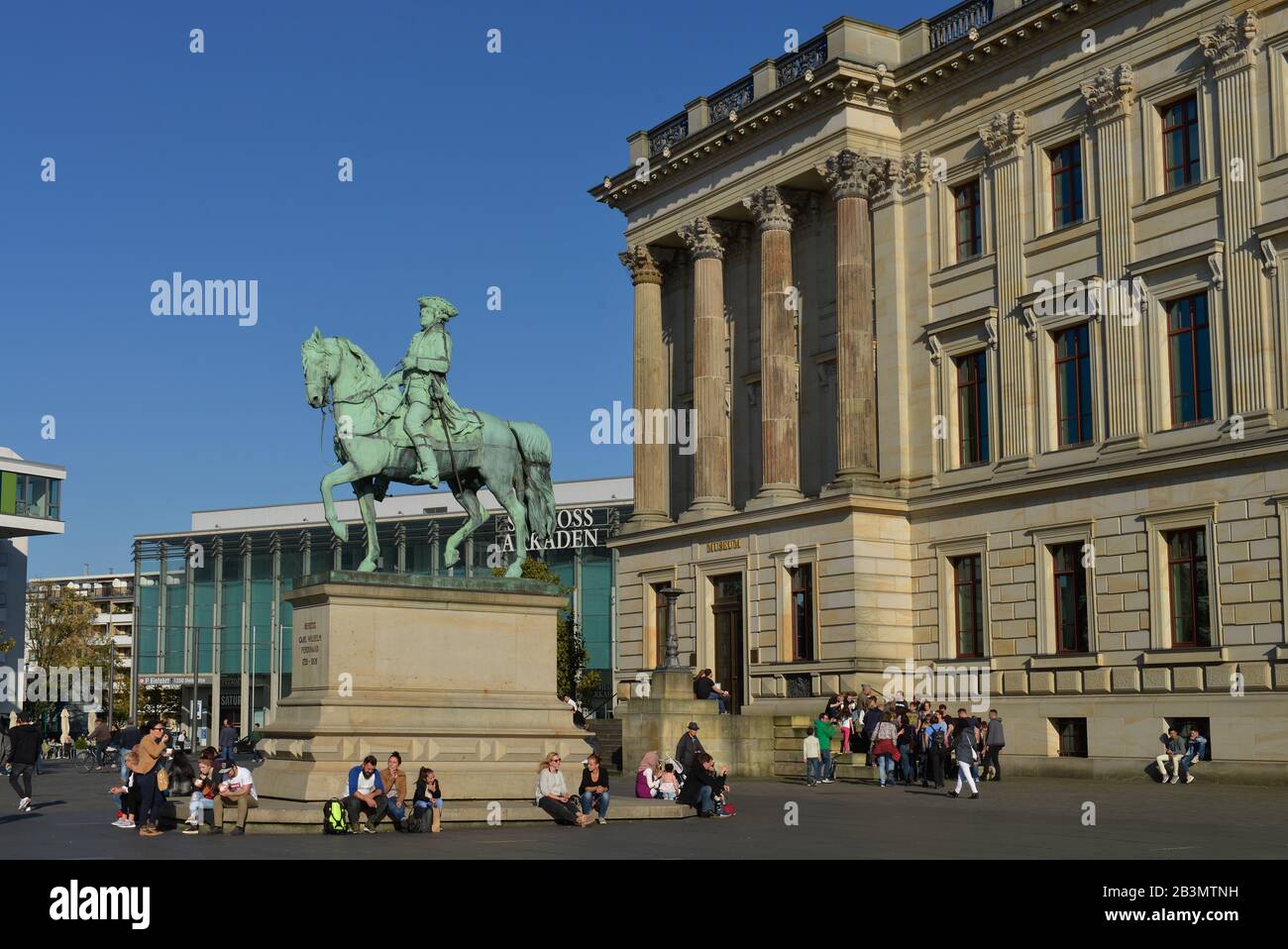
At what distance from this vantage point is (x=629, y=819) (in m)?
26.4

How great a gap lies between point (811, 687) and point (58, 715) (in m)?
61.5

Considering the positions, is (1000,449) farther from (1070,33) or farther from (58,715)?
(58,715)

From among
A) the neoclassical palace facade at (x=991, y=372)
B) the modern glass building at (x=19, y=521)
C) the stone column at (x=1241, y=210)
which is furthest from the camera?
the modern glass building at (x=19, y=521)

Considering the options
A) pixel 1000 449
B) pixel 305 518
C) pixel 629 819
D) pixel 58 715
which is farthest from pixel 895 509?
pixel 305 518

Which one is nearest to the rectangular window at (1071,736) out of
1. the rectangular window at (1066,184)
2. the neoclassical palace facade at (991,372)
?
the neoclassical palace facade at (991,372)

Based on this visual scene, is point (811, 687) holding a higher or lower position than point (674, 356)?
lower

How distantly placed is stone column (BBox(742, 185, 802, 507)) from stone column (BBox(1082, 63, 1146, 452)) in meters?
11.7

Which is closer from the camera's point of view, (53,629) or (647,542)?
(647,542)

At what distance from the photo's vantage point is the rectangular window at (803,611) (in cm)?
4856

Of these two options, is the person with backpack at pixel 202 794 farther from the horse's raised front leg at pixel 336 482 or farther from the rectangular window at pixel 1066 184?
the rectangular window at pixel 1066 184

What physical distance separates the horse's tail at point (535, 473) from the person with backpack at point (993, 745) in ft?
47.1

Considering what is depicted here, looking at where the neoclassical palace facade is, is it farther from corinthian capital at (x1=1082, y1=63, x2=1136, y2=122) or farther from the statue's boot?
the statue's boot

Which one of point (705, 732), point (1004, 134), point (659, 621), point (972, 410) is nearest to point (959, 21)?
point (1004, 134)

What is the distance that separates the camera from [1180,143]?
135 feet
